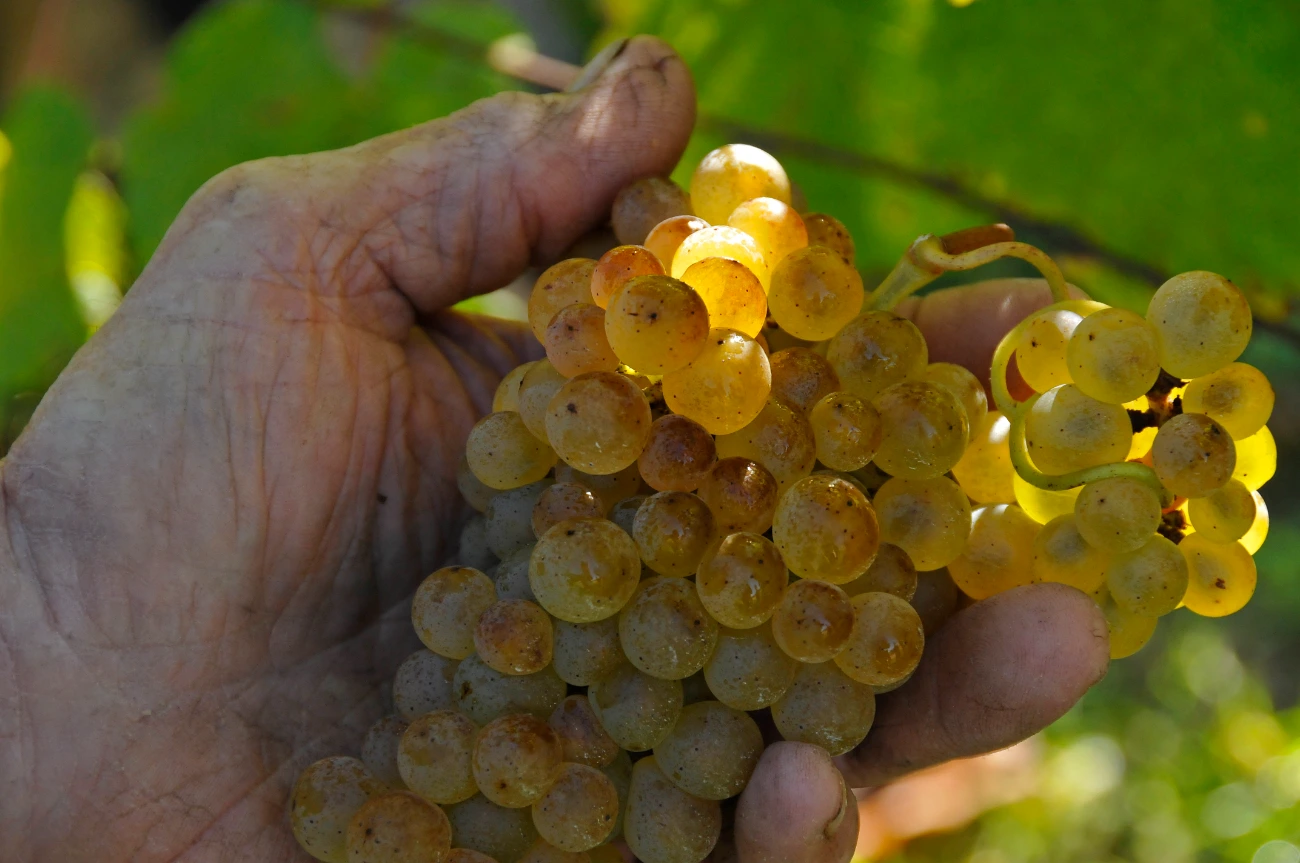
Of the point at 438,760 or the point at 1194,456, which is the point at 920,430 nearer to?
the point at 1194,456

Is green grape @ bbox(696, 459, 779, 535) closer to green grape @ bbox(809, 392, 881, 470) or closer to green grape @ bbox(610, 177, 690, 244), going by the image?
green grape @ bbox(809, 392, 881, 470)

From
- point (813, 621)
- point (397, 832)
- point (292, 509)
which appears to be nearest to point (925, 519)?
point (813, 621)

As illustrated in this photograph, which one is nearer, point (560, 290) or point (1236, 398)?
point (1236, 398)

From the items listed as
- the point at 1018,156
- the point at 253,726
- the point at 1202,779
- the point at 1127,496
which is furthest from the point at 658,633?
the point at 1202,779

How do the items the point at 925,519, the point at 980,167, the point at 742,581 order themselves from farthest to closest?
the point at 980,167 < the point at 925,519 < the point at 742,581

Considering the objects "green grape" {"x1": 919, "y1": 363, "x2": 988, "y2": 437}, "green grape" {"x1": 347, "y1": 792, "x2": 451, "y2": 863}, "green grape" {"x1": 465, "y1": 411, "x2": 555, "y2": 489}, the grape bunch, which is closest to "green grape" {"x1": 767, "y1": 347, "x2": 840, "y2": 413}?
the grape bunch

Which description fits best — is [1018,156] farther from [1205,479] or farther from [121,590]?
[121,590]
